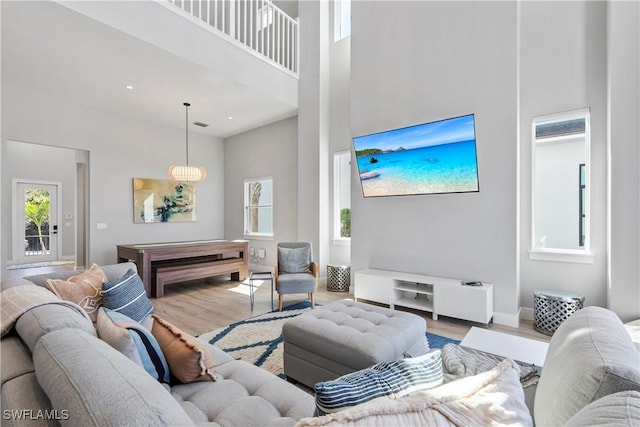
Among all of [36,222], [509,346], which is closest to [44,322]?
[509,346]

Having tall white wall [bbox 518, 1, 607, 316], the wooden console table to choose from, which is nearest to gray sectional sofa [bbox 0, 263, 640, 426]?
tall white wall [bbox 518, 1, 607, 316]

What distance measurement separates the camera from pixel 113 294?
6.73 ft

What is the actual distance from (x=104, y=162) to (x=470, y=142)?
19.5 ft

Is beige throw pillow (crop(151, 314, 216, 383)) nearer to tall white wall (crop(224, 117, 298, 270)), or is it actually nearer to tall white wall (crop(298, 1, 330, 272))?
tall white wall (crop(298, 1, 330, 272))

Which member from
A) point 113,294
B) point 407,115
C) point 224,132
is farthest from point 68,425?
point 224,132

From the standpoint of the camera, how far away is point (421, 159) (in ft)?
11.3

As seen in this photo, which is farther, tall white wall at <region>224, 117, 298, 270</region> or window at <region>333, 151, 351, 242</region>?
tall white wall at <region>224, 117, 298, 270</region>

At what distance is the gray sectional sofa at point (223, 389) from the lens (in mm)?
642

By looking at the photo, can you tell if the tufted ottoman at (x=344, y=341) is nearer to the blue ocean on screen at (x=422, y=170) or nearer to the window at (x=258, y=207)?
the blue ocean on screen at (x=422, y=170)

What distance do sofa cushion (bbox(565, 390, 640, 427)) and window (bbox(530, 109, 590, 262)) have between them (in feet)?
10.2

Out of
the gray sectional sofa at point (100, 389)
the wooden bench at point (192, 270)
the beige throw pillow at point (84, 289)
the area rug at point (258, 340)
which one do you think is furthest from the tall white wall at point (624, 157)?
the wooden bench at point (192, 270)

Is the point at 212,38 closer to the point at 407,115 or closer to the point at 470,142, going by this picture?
the point at 407,115

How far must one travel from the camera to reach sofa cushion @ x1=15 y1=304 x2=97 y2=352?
1.10 metres

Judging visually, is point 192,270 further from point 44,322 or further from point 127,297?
point 44,322
